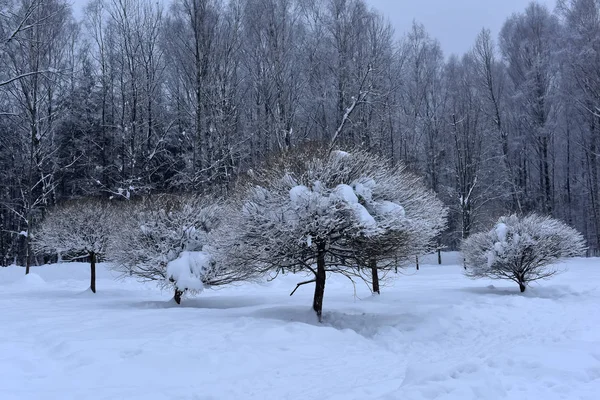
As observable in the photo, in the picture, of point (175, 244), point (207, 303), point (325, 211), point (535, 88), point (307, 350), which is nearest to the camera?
point (307, 350)

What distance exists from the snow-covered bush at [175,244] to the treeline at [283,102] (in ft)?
12.1

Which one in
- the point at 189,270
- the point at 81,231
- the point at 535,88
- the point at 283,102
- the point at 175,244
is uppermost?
the point at 535,88

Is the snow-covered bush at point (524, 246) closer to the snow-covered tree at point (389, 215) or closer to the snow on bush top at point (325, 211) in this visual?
the snow-covered tree at point (389, 215)

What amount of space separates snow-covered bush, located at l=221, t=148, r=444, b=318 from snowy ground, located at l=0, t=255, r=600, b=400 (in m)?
1.47

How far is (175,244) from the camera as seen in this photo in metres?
11.2

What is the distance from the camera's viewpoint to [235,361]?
230 inches

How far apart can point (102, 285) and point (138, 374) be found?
13970 mm

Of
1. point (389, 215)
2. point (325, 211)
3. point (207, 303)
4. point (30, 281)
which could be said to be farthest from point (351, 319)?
point (30, 281)

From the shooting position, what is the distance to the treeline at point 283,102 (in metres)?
19.1

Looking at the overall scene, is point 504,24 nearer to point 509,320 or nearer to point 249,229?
point 509,320

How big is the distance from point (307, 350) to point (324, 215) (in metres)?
2.74

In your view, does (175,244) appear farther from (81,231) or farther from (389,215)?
(389,215)

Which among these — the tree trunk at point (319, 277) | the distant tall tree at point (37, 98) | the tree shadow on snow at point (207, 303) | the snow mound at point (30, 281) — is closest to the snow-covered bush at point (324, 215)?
the tree trunk at point (319, 277)

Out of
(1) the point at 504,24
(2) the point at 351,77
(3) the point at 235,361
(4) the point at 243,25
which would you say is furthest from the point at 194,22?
(1) the point at 504,24
